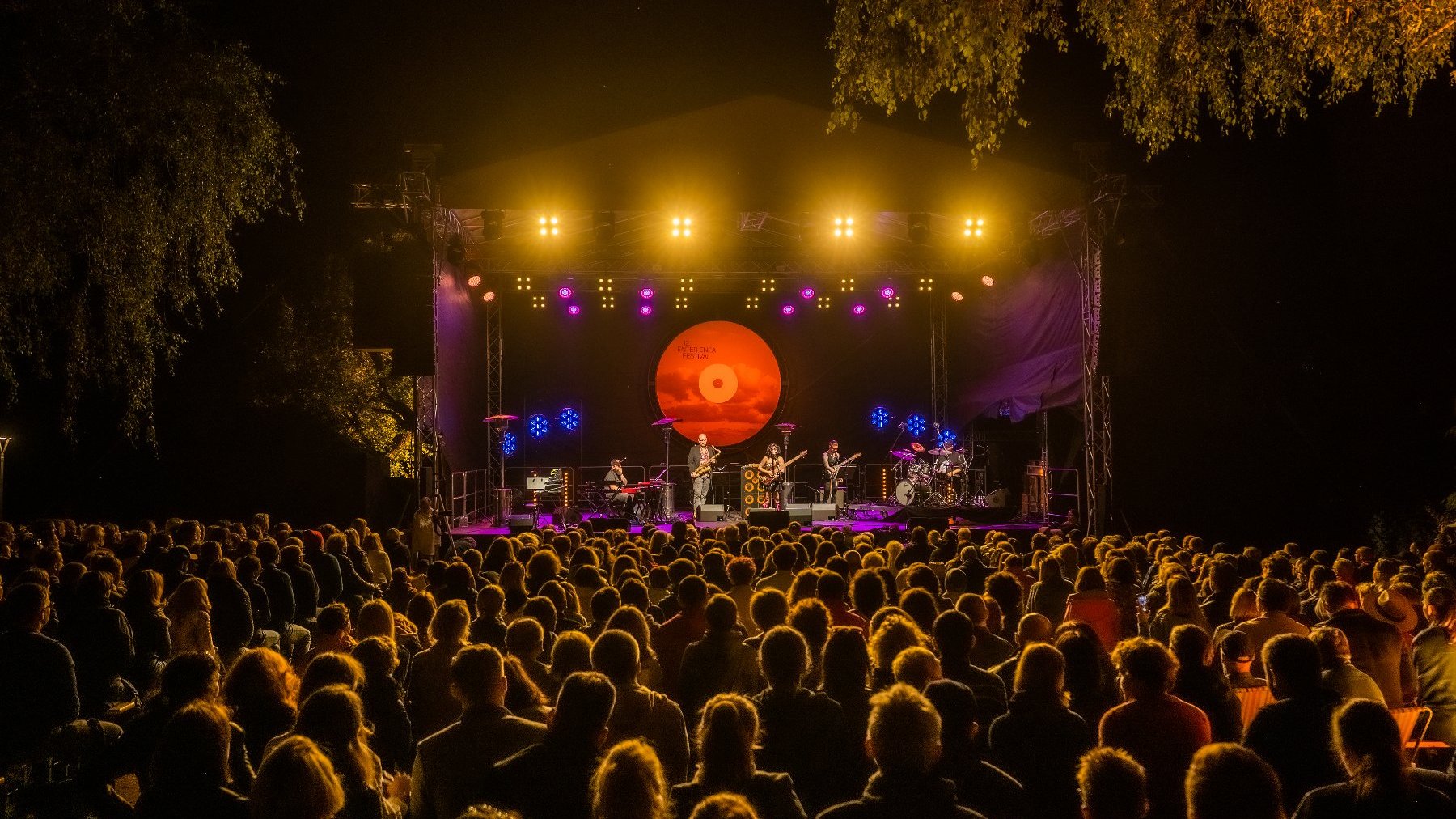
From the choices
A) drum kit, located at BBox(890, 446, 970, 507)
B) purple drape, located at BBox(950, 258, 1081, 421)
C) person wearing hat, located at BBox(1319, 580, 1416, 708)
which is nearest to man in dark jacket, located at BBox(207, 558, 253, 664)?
person wearing hat, located at BBox(1319, 580, 1416, 708)

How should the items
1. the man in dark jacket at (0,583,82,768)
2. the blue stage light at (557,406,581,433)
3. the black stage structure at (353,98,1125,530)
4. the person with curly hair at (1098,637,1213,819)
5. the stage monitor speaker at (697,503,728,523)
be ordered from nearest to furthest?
1. the person with curly hair at (1098,637,1213,819)
2. the man in dark jacket at (0,583,82,768)
3. the black stage structure at (353,98,1125,530)
4. the stage monitor speaker at (697,503,728,523)
5. the blue stage light at (557,406,581,433)

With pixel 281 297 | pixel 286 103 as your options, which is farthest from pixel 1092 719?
pixel 281 297

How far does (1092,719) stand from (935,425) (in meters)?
19.6

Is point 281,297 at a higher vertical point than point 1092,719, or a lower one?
higher

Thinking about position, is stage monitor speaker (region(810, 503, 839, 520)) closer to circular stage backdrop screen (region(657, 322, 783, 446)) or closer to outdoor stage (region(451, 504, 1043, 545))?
outdoor stage (region(451, 504, 1043, 545))

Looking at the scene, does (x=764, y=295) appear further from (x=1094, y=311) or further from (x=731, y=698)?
(x=731, y=698)

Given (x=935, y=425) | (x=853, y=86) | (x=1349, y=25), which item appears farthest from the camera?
(x=935, y=425)

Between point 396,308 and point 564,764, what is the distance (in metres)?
13.3

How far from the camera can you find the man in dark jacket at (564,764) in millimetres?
2996

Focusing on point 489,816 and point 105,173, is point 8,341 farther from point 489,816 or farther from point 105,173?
point 489,816

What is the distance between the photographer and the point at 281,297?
1858cm

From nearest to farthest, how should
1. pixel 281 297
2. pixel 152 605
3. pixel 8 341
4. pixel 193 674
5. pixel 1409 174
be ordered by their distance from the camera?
1. pixel 193 674
2. pixel 152 605
3. pixel 8 341
4. pixel 1409 174
5. pixel 281 297

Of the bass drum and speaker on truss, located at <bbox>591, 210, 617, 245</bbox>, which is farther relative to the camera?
the bass drum

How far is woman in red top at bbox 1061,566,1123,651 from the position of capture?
6.27 meters
